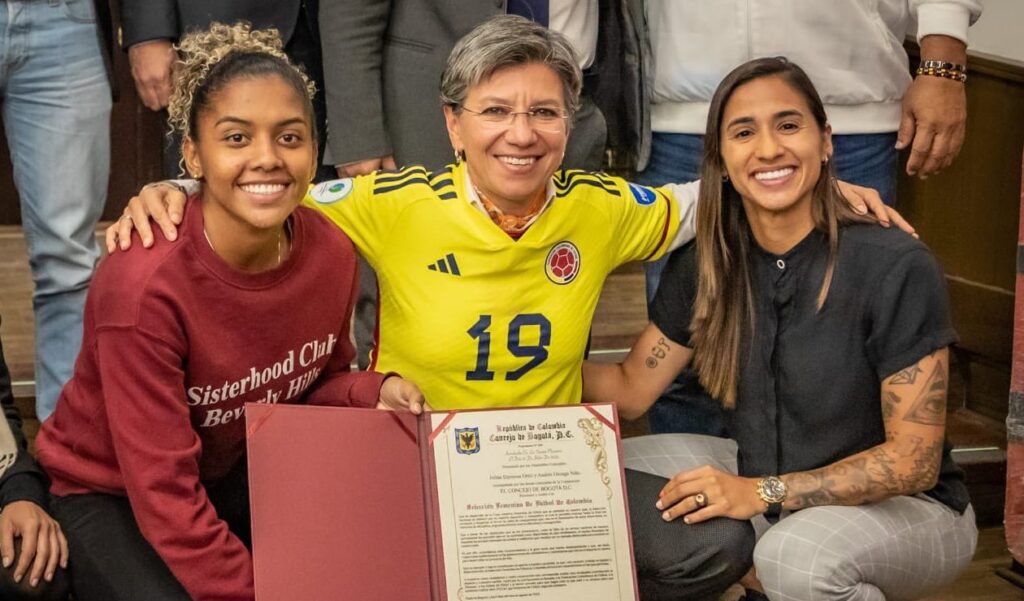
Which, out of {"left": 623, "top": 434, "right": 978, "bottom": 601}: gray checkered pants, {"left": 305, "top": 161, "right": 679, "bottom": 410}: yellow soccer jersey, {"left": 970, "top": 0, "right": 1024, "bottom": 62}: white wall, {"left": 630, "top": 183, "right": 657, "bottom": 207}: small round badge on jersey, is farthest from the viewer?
{"left": 970, "top": 0, "right": 1024, "bottom": 62}: white wall

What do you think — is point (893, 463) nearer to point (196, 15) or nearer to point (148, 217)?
point (148, 217)

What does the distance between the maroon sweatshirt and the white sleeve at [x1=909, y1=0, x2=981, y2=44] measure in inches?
48.0

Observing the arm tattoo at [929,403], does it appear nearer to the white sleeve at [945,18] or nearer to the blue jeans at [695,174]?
the blue jeans at [695,174]

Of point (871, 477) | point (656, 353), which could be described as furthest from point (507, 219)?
point (871, 477)

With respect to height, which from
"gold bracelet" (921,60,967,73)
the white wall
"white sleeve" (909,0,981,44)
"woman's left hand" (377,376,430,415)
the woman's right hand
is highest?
the white wall

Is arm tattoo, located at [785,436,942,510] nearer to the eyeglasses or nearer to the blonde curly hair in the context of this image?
the eyeglasses

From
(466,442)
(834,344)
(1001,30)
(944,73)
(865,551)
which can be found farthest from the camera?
(1001,30)

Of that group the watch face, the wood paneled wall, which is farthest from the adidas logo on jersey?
the wood paneled wall

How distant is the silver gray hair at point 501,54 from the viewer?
220 cm

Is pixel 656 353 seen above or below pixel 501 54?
below

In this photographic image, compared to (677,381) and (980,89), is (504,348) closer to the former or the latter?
(677,381)

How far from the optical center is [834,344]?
2297 mm

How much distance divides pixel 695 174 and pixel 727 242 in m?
0.31

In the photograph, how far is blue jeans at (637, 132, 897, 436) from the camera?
2627 mm
